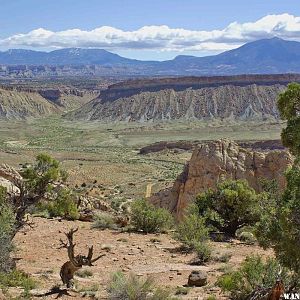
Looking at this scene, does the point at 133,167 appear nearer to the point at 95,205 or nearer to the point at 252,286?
the point at 95,205

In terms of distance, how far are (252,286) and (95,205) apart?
799 inches

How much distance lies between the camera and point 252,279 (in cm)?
1145

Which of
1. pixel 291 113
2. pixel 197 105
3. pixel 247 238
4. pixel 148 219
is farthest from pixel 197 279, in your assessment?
pixel 197 105

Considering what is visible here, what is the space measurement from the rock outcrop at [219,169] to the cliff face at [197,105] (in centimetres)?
9971

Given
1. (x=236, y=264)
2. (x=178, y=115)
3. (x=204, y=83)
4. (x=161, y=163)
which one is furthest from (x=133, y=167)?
(x=204, y=83)

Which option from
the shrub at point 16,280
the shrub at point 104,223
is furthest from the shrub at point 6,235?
the shrub at point 104,223

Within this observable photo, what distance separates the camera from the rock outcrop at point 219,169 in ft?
102

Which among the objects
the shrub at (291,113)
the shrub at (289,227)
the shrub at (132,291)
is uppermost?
the shrub at (291,113)

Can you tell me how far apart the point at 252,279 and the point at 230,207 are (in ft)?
A: 37.9

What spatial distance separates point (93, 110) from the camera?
14938 cm

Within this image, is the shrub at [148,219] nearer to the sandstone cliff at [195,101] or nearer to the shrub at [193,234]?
the shrub at [193,234]

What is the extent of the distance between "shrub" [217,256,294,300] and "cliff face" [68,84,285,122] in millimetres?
121210

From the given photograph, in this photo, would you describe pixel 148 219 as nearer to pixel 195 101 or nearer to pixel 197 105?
pixel 197 105

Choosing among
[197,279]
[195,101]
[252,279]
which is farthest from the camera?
[195,101]
